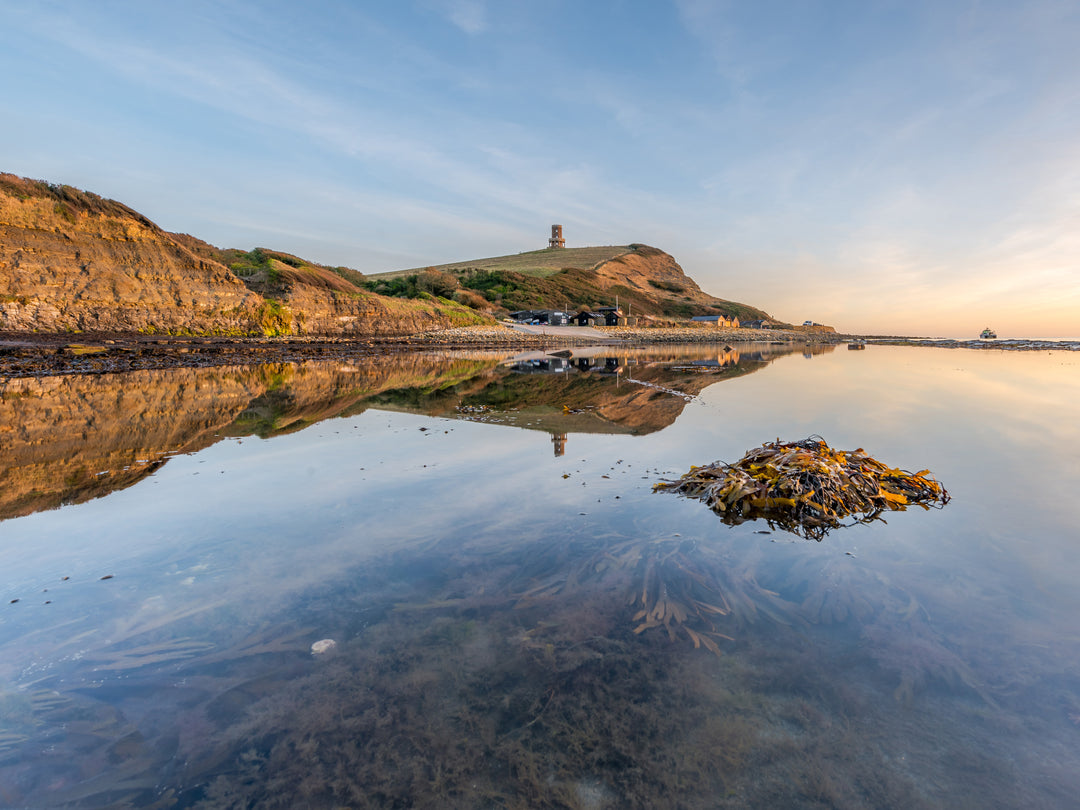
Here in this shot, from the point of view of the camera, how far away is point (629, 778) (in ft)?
6.15

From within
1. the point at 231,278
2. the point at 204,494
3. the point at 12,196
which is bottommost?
the point at 204,494

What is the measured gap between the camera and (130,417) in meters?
8.88

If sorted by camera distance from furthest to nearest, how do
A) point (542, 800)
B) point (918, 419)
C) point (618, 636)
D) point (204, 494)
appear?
1. point (918, 419)
2. point (204, 494)
3. point (618, 636)
4. point (542, 800)

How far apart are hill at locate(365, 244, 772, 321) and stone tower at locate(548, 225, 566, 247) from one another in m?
7.80

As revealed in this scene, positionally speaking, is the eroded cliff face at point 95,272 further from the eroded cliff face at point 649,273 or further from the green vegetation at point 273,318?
the eroded cliff face at point 649,273

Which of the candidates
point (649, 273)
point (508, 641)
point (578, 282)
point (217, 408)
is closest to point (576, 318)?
point (578, 282)

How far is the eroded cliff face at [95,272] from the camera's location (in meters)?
23.8

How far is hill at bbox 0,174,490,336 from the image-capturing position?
23969mm

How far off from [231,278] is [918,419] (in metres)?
37.6

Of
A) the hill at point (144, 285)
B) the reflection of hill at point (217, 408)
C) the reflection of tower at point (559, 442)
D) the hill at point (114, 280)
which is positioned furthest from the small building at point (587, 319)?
the reflection of tower at point (559, 442)

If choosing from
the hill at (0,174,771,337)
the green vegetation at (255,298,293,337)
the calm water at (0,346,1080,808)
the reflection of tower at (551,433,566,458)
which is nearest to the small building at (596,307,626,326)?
the hill at (0,174,771,337)

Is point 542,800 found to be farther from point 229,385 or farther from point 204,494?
point 229,385

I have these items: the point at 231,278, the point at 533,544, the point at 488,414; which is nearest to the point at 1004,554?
the point at 533,544

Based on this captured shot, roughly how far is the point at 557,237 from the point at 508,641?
555 feet
